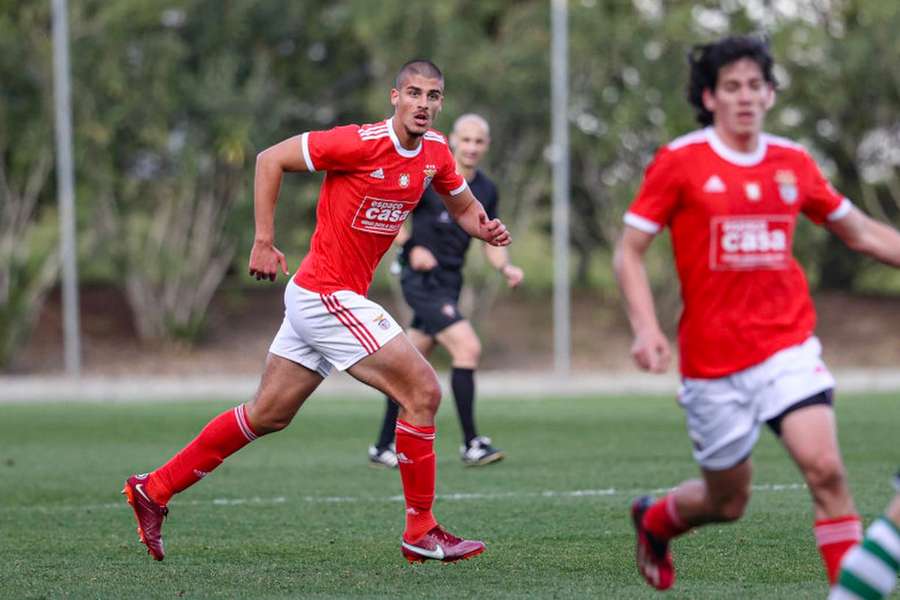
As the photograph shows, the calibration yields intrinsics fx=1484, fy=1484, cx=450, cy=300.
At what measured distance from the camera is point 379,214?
7023 mm

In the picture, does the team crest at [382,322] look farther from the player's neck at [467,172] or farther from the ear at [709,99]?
the player's neck at [467,172]

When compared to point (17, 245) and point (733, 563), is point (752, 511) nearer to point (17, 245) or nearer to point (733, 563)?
point (733, 563)

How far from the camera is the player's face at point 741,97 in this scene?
202 inches

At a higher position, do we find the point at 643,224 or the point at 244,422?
the point at 643,224

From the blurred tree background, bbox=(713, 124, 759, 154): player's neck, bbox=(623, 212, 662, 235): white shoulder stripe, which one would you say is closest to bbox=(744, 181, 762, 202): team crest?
bbox=(713, 124, 759, 154): player's neck

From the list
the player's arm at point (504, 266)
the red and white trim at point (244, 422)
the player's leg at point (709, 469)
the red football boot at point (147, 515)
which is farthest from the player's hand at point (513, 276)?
the player's leg at point (709, 469)

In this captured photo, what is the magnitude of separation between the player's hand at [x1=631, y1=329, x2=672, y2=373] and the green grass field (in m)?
1.28

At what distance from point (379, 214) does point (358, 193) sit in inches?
6.1

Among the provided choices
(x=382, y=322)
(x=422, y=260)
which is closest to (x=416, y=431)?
(x=382, y=322)

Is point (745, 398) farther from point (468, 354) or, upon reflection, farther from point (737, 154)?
point (468, 354)

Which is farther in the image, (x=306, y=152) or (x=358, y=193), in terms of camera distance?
(x=358, y=193)

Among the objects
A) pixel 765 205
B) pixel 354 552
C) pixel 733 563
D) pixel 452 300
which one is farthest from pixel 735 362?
pixel 452 300

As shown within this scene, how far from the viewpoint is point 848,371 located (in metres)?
25.1

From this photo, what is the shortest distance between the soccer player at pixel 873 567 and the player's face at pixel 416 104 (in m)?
3.13
